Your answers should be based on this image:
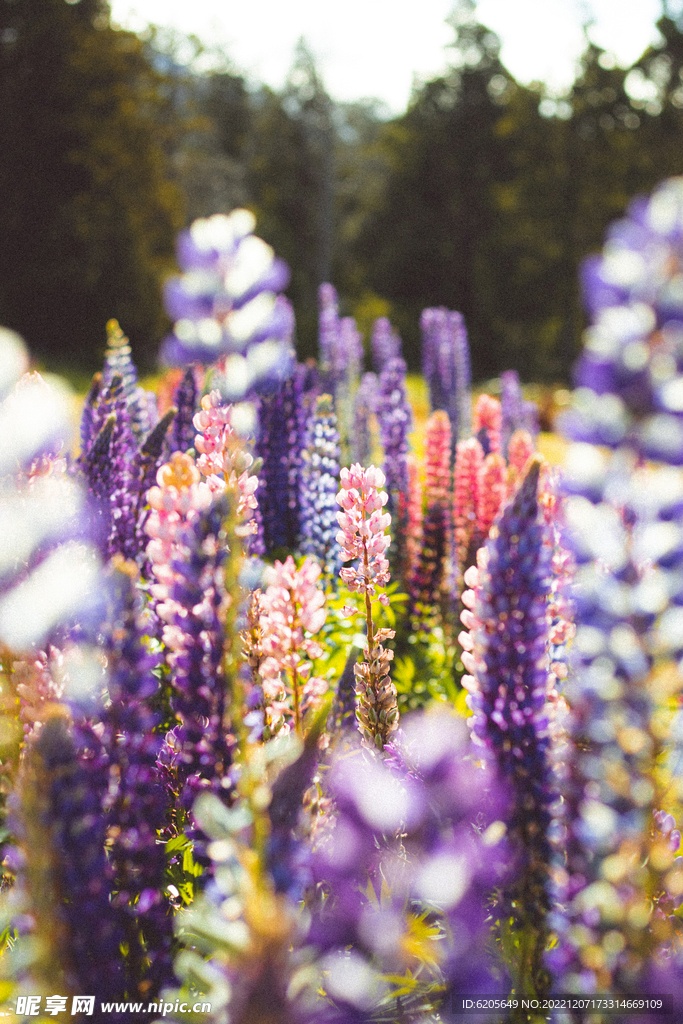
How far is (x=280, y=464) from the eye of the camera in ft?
11.5

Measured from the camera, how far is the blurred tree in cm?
1717

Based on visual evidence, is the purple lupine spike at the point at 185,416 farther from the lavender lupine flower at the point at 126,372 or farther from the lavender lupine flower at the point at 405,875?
the lavender lupine flower at the point at 405,875

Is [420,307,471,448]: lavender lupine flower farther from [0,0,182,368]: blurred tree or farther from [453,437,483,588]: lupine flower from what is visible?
[0,0,182,368]: blurred tree

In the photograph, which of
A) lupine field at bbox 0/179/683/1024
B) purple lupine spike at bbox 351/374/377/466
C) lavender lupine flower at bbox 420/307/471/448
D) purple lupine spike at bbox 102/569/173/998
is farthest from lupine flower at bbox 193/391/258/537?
lavender lupine flower at bbox 420/307/471/448

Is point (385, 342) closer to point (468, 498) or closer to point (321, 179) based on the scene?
point (468, 498)

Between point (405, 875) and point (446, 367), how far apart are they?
18.7 feet

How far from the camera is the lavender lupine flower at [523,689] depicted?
A: 1276 mm

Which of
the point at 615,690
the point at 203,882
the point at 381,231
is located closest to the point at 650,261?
the point at 615,690

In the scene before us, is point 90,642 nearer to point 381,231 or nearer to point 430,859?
point 430,859

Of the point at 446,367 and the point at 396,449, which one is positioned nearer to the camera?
the point at 396,449

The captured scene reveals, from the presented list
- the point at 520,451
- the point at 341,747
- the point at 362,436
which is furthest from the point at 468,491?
the point at 362,436

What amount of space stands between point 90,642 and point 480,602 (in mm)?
684

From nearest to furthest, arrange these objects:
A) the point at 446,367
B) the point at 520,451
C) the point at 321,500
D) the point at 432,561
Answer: the point at 321,500 < the point at 432,561 < the point at 520,451 < the point at 446,367

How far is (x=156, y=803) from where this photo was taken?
130 cm
